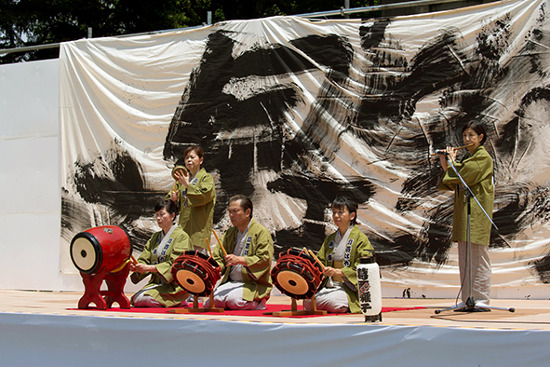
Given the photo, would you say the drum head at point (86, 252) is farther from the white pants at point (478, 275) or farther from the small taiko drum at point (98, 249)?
the white pants at point (478, 275)

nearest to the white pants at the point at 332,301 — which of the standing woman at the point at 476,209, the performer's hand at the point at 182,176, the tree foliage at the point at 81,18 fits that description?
→ the standing woman at the point at 476,209

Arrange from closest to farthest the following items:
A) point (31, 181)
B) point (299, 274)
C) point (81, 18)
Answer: point (299, 274)
point (31, 181)
point (81, 18)

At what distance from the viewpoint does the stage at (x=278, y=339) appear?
8.91ft

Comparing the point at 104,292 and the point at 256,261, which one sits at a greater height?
the point at 256,261

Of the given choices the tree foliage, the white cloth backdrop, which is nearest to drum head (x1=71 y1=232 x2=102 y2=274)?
the white cloth backdrop

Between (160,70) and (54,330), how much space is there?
337cm

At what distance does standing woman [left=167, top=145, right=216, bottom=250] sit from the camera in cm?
489

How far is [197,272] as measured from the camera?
13.4ft

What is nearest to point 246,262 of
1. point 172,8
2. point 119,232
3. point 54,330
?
point 119,232

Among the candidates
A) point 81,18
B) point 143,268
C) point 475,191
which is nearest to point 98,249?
point 143,268

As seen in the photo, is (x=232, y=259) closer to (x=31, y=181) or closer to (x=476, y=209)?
(x=476, y=209)

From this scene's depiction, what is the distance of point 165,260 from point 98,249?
27.0 inches

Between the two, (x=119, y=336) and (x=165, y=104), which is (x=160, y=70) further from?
(x=119, y=336)

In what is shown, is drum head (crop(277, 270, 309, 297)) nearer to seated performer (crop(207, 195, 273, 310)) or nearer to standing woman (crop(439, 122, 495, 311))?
seated performer (crop(207, 195, 273, 310))
